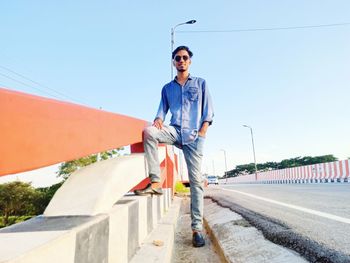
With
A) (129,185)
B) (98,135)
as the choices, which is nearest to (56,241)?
(98,135)

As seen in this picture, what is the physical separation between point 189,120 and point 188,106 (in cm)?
14

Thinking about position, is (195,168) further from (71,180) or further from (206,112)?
(71,180)

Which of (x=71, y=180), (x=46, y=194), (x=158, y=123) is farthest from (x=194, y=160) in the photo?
(x=46, y=194)

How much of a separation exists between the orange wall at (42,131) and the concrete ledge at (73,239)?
0.74ft

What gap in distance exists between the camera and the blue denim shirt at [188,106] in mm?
3211

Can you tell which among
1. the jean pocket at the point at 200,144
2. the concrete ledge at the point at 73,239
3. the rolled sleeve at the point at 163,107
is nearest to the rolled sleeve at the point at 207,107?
the jean pocket at the point at 200,144

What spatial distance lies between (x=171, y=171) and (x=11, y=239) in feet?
18.5

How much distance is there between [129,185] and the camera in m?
2.19

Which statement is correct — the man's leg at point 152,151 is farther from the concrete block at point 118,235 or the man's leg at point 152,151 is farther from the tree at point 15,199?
the tree at point 15,199

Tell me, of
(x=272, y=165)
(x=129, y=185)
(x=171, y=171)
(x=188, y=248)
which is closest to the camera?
(x=129, y=185)

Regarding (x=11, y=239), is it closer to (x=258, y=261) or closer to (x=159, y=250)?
(x=159, y=250)

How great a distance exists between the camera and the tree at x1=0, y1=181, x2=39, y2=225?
22.5 metres

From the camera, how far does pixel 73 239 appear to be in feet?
3.78

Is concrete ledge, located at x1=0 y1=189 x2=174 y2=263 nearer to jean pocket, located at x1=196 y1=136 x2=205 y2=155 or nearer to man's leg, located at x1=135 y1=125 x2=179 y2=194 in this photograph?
man's leg, located at x1=135 y1=125 x2=179 y2=194
